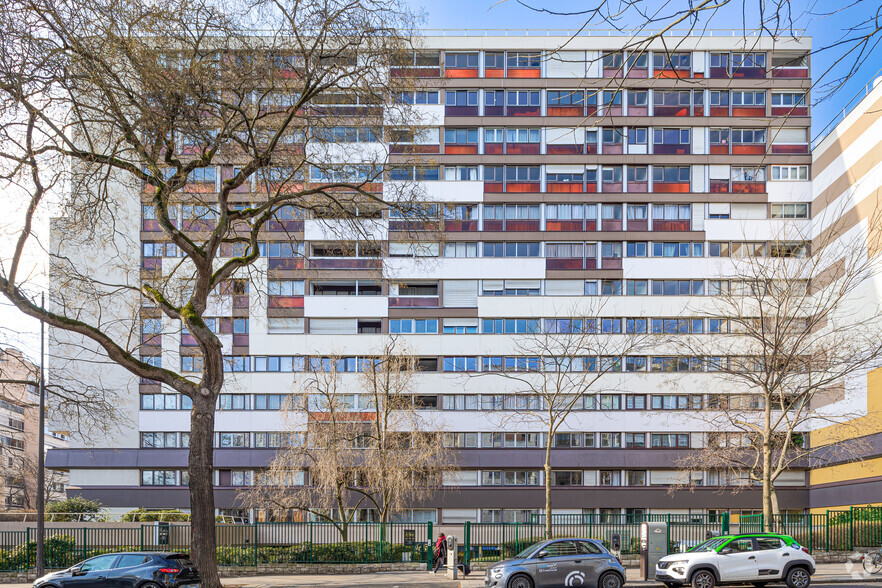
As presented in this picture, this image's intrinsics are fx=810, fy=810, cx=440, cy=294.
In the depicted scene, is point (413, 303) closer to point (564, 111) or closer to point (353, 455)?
point (564, 111)

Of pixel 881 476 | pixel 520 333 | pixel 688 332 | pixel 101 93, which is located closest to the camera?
pixel 101 93

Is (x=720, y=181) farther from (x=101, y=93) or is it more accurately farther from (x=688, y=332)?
(x=101, y=93)

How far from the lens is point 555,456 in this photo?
5456 centimetres

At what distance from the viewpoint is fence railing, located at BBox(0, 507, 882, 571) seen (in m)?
29.3

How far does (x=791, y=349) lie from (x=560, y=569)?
17.5m

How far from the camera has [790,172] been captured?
56219 millimetres

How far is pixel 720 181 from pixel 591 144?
30.4ft

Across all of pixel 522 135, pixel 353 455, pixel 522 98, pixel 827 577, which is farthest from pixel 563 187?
pixel 827 577

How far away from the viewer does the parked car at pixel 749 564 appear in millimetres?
21281

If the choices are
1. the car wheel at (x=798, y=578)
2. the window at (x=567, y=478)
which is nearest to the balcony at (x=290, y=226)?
the window at (x=567, y=478)

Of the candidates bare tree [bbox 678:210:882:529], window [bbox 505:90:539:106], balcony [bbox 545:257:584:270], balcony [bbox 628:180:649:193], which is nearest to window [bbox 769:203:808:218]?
bare tree [bbox 678:210:882:529]

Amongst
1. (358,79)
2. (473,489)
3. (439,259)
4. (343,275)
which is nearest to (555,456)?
(473,489)

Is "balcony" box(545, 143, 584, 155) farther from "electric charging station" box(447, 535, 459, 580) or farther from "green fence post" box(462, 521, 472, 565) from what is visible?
"electric charging station" box(447, 535, 459, 580)

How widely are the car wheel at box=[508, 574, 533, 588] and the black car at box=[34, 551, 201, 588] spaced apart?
8004 millimetres
